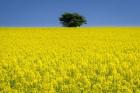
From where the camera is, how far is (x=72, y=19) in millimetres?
76250

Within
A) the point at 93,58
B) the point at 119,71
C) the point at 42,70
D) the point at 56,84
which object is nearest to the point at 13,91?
the point at 56,84

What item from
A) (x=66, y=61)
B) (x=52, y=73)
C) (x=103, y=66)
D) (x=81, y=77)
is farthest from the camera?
(x=66, y=61)

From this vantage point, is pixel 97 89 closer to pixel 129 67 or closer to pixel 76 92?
pixel 76 92

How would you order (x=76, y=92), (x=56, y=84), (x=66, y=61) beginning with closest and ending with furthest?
(x=76, y=92) < (x=56, y=84) < (x=66, y=61)

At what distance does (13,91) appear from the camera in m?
9.40

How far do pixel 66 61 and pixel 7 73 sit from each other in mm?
2960

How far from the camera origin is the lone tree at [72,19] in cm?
7556

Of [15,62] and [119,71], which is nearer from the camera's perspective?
[119,71]

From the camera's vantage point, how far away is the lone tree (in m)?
75.6

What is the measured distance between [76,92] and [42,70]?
3463 millimetres

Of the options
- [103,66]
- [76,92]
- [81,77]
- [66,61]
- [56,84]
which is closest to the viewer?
[76,92]

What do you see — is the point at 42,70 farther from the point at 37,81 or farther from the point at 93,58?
the point at 93,58

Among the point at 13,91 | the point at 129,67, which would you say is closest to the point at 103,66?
the point at 129,67

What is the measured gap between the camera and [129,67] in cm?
Result: 1247
